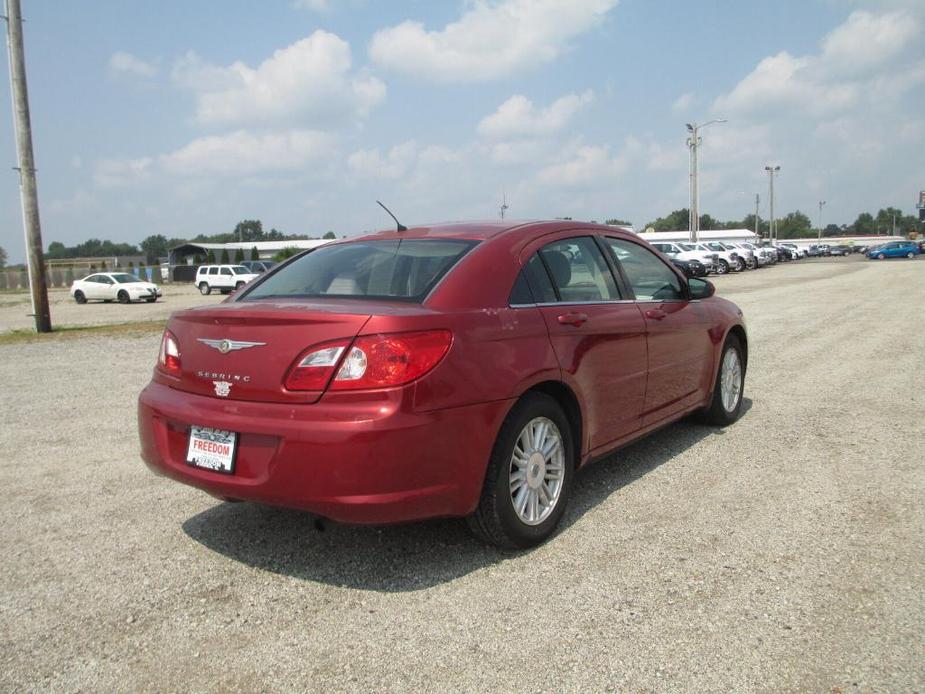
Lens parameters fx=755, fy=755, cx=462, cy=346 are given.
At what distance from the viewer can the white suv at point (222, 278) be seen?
4312 centimetres

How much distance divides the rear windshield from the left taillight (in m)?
0.44

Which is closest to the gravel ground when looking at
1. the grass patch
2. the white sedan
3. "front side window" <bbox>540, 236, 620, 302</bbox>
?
"front side window" <bbox>540, 236, 620, 302</bbox>

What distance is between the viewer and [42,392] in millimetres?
8367

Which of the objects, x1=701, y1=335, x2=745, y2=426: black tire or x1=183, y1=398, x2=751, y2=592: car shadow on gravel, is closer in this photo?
x1=183, y1=398, x2=751, y2=592: car shadow on gravel

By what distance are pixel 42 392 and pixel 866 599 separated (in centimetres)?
825

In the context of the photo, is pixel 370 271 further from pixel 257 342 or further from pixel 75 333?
pixel 75 333

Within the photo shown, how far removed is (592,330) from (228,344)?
6.15 ft

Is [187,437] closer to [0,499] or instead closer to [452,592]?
[452,592]

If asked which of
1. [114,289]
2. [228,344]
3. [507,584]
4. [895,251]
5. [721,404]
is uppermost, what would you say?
[895,251]

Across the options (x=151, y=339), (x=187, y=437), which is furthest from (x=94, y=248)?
(x=187, y=437)

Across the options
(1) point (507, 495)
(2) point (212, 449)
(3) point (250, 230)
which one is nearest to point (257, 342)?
(2) point (212, 449)

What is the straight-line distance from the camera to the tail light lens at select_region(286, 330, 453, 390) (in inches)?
120

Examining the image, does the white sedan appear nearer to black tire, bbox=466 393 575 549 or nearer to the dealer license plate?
the dealer license plate

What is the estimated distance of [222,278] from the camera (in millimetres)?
43281
